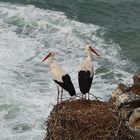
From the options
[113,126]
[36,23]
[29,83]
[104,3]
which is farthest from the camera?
[104,3]

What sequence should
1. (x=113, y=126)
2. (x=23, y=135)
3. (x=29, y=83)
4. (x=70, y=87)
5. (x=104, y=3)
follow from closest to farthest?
(x=113, y=126) < (x=70, y=87) < (x=23, y=135) < (x=29, y=83) < (x=104, y=3)

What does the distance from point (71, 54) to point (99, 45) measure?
5.05ft

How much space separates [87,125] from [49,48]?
11456 millimetres

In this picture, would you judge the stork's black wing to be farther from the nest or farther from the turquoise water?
the turquoise water

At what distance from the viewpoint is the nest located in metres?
9.46

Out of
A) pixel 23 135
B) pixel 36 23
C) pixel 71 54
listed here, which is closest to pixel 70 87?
pixel 23 135

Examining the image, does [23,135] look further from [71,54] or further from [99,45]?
[99,45]

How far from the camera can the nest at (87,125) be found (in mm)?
9461

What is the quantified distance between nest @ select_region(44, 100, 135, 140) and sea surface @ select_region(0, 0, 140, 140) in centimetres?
379

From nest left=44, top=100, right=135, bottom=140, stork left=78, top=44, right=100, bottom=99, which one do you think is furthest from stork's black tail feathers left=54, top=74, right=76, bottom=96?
nest left=44, top=100, right=135, bottom=140

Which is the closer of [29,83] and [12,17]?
[29,83]

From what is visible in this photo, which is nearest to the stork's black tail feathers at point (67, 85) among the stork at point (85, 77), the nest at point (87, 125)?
the stork at point (85, 77)

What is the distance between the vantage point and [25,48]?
2069cm

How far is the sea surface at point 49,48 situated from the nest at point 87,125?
379cm
